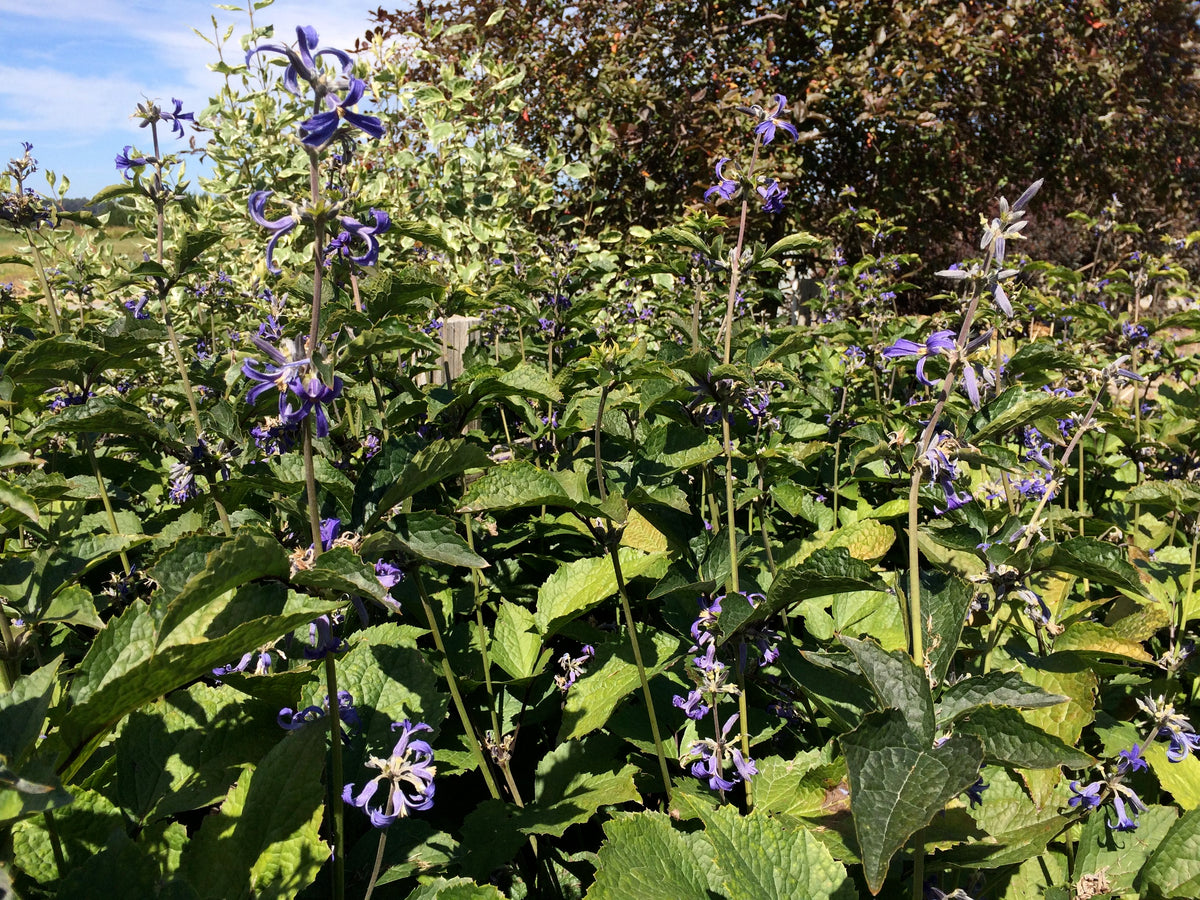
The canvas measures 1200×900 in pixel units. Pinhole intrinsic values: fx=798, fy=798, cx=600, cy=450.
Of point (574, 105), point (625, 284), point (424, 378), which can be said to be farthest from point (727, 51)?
point (424, 378)

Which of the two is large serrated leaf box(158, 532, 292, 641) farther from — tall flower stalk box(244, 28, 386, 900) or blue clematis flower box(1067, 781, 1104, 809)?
blue clematis flower box(1067, 781, 1104, 809)

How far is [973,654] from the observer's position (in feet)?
7.54

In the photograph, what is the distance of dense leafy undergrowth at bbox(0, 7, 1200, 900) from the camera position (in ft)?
4.34

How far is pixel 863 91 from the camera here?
8.23 metres

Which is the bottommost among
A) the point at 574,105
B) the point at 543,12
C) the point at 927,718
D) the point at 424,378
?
the point at 927,718

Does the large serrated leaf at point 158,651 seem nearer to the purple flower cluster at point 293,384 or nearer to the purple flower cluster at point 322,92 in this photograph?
the purple flower cluster at point 293,384

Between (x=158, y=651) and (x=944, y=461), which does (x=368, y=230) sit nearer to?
(x=158, y=651)

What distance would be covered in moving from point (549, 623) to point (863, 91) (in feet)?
25.3

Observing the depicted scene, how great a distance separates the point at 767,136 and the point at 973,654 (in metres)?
1.58

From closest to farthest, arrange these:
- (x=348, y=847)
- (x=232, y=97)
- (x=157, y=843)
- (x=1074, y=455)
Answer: (x=157, y=843) < (x=348, y=847) < (x=1074, y=455) < (x=232, y=97)

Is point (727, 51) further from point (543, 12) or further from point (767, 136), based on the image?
point (767, 136)

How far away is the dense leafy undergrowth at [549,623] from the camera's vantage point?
1.32 m

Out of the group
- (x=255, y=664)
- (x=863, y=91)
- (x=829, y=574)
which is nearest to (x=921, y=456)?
(x=829, y=574)

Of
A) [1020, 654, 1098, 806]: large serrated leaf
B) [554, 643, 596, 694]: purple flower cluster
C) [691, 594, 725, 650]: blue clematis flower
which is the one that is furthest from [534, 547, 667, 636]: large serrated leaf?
[1020, 654, 1098, 806]: large serrated leaf
